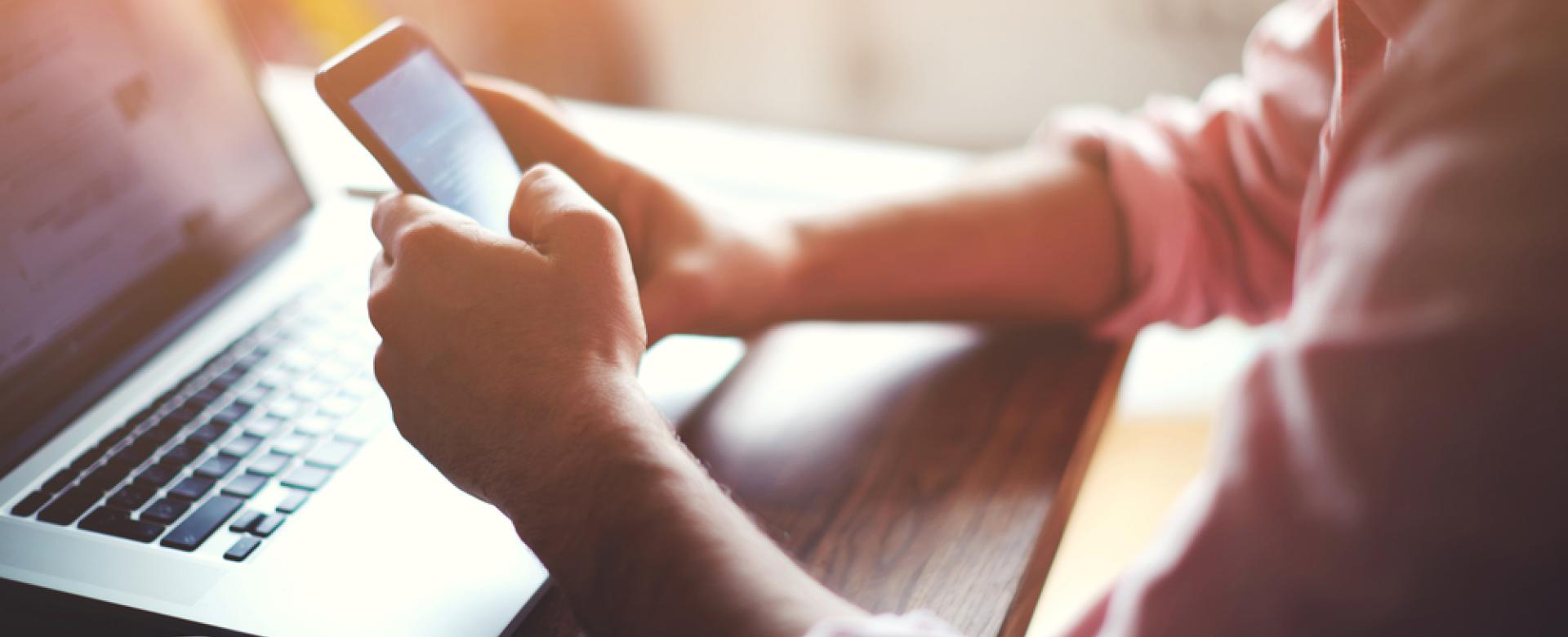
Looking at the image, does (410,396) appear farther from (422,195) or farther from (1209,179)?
(1209,179)

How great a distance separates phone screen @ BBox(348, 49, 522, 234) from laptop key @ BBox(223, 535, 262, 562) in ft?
0.58

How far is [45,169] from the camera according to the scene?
523mm

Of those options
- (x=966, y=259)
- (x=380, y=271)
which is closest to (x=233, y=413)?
(x=380, y=271)

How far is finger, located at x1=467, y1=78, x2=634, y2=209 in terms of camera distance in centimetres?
57

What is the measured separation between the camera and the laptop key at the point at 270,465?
1.59 feet

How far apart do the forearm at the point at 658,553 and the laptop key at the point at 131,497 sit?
7.7 inches

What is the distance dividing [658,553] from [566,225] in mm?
143

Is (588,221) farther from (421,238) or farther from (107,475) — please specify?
(107,475)

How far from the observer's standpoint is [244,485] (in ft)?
1.55

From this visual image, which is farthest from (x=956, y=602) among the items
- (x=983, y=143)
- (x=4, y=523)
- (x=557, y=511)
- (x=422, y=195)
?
(x=983, y=143)

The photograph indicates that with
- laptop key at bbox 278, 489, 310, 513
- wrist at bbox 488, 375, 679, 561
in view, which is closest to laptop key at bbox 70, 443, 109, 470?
laptop key at bbox 278, 489, 310, 513

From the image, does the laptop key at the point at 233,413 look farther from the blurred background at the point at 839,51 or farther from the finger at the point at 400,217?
the blurred background at the point at 839,51

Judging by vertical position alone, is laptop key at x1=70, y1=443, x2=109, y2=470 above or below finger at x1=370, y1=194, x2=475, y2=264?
below

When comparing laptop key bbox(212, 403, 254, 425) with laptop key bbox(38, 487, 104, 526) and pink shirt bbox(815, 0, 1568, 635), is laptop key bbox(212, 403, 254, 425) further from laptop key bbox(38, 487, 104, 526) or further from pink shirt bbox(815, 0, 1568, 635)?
pink shirt bbox(815, 0, 1568, 635)
